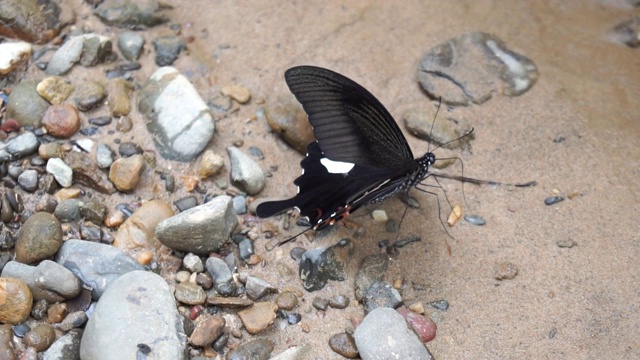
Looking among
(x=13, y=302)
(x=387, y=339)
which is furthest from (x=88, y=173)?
(x=387, y=339)

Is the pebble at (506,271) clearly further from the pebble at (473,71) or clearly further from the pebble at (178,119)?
the pebble at (178,119)

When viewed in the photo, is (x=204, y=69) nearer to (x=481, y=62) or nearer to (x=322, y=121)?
(x=322, y=121)

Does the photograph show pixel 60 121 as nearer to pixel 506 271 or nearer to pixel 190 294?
pixel 190 294

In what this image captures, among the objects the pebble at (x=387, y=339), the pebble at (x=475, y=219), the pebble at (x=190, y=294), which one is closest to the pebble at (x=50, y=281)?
the pebble at (x=190, y=294)

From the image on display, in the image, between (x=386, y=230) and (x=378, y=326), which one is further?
(x=386, y=230)

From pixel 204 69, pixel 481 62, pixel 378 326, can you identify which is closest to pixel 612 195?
pixel 481 62

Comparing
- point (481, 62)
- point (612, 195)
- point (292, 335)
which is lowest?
point (292, 335)
